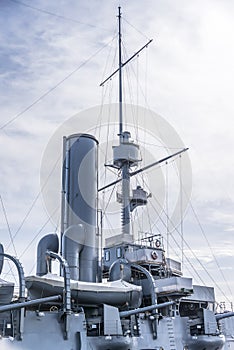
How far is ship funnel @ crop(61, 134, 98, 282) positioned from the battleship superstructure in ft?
0.16

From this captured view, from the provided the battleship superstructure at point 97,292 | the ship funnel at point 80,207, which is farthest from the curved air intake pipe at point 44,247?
the ship funnel at point 80,207

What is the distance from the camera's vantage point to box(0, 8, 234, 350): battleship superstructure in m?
18.1

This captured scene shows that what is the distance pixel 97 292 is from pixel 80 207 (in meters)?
5.15

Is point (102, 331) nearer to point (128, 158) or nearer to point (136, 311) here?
point (136, 311)

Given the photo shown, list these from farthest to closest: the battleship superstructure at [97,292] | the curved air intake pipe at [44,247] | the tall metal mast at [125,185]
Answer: the tall metal mast at [125,185] < the curved air intake pipe at [44,247] < the battleship superstructure at [97,292]

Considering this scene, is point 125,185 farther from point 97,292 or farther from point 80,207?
point 97,292

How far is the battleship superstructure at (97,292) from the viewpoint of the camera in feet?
59.3

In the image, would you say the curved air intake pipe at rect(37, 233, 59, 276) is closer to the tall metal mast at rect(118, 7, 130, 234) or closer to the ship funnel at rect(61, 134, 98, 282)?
the ship funnel at rect(61, 134, 98, 282)

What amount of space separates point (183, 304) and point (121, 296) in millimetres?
7491

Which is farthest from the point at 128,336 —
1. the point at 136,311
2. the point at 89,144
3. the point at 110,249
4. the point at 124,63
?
the point at 124,63

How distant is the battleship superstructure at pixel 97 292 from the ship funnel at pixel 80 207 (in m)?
0.05

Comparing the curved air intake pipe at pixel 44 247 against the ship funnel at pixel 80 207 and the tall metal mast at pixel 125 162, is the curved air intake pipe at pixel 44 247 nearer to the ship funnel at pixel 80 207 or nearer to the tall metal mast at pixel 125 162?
the ship funnel at pixel 80 207

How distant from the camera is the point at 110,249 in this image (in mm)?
28094

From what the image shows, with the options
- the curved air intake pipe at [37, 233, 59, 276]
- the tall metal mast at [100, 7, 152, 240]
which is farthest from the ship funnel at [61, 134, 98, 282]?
the tall metal mast at [100, 7, 152, 240]
